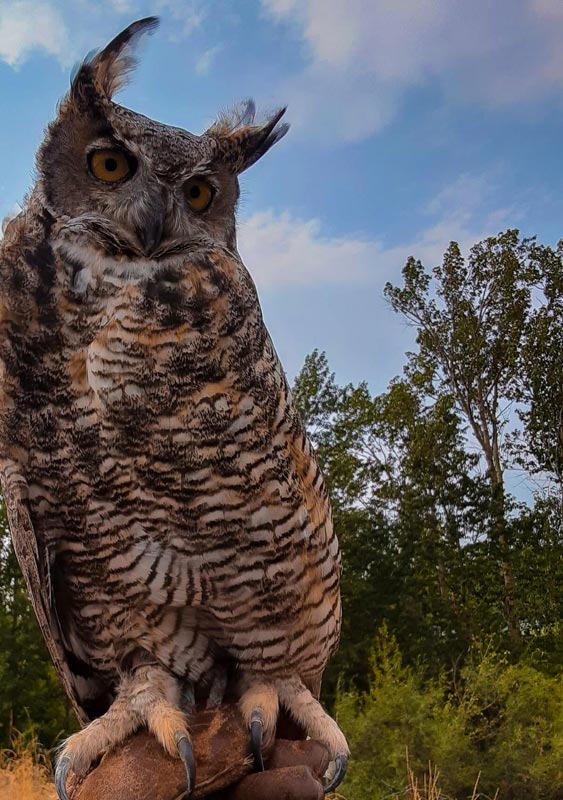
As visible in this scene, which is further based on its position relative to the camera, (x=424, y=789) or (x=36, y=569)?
(x=424, y=789)

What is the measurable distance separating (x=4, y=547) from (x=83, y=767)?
739 cm

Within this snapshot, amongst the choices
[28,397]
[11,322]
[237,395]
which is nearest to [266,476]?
[237,395]

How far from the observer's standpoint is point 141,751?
54.0 inches

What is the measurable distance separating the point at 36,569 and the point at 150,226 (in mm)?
782

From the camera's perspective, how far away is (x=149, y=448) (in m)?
1.32

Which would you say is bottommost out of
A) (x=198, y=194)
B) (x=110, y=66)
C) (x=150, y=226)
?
(x=150, y=226)

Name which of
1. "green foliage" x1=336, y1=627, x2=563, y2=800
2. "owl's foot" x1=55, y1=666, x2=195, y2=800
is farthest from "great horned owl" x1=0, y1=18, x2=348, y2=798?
"green foliage" x1=336, y1=627, x2=563, y2=800

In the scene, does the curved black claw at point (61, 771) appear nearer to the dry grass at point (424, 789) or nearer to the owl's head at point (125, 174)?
the owl's head at point (125, 174)

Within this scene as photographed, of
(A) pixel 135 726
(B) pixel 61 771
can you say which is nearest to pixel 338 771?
(A) pixel 135 726

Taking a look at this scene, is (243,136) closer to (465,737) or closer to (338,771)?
(338,771)

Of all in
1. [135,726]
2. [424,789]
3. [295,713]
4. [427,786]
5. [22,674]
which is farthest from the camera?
[22,674]

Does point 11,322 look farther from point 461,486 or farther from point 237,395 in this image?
point 461,486

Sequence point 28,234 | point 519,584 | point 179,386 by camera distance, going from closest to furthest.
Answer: point 179,386, point 28,234, point 519,584

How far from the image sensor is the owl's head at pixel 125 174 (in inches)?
55.2
